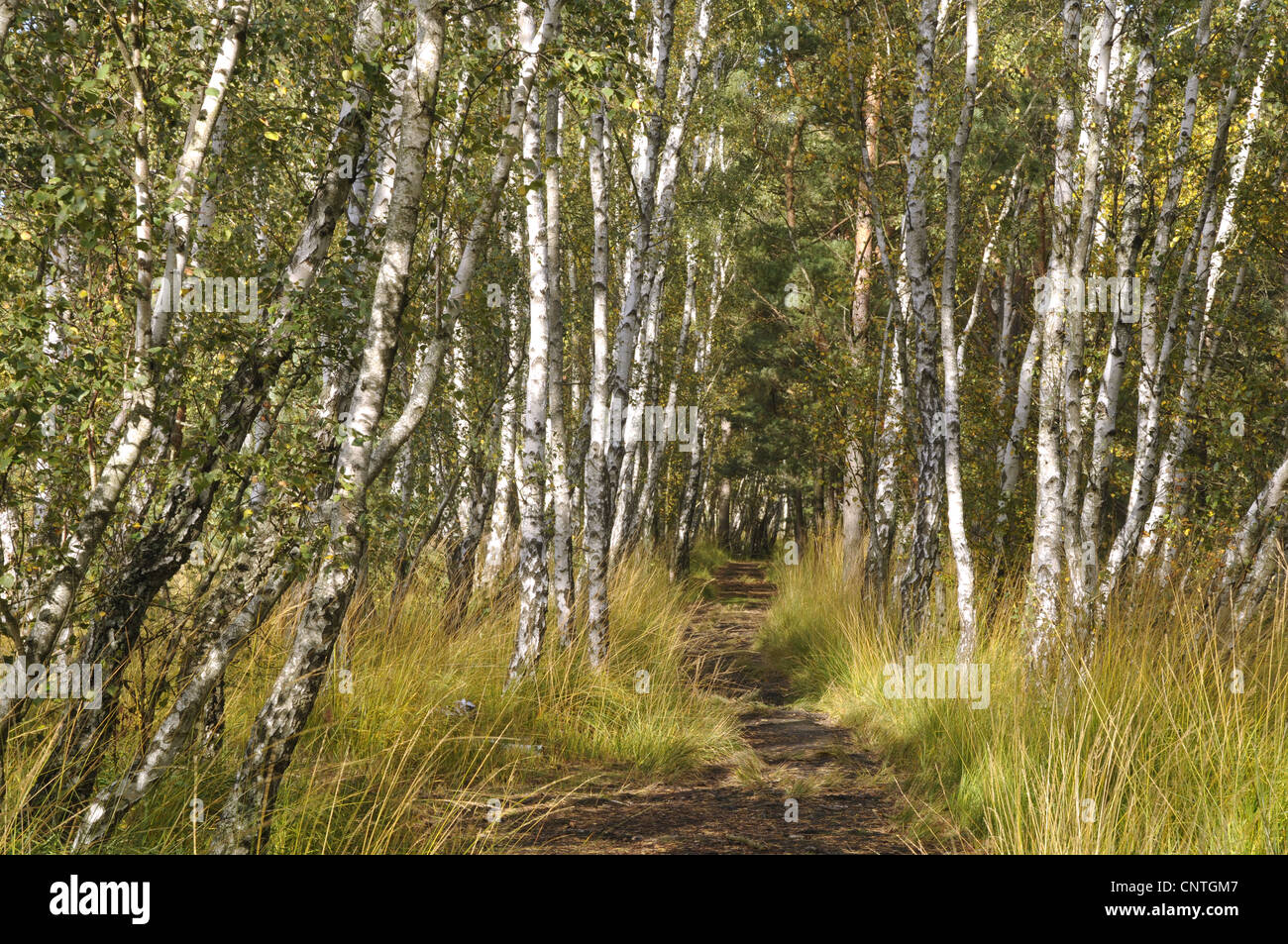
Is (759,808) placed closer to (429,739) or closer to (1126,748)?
(429,739)

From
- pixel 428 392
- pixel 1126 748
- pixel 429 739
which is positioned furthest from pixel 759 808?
pixel 428 392

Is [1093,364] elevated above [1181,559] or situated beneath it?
elevated above

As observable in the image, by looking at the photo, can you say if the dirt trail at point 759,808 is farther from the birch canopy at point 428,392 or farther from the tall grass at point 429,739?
the birch canopy at point 428,392

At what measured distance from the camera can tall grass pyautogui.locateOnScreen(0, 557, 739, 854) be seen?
12.1 ft

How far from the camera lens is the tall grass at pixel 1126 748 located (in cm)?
347

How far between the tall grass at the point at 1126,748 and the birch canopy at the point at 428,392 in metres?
0.15

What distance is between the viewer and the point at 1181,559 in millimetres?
6773

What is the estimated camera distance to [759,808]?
5.25 m

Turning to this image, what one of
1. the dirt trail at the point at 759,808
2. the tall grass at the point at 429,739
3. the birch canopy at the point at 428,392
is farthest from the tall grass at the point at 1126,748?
the tall grass at the point at 429,739

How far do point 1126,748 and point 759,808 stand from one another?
210cm

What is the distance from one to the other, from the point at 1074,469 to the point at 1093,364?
2.06m

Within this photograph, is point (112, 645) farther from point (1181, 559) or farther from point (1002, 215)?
point (1002, 215)
